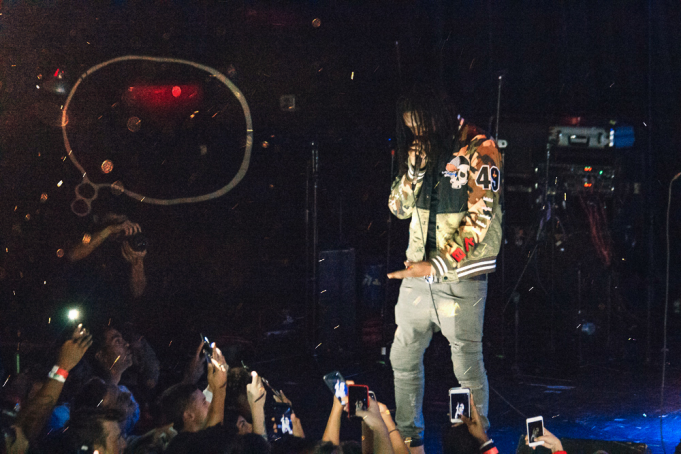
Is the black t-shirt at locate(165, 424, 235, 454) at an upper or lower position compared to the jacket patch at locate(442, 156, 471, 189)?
lower

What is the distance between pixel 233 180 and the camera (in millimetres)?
4191

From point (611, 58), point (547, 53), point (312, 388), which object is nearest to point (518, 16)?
point (547, 53)

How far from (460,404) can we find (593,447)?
521 millimetres

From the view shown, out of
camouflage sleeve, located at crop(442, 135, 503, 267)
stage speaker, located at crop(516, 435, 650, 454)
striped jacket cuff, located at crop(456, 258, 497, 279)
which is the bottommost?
stage speaker, located at crop(516, 435, 650, 454)

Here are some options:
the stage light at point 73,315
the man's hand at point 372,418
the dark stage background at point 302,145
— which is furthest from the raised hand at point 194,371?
the man's hand at point 372,418

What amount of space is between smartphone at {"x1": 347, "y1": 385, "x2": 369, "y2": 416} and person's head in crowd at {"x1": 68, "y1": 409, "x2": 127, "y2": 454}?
2.60 feet

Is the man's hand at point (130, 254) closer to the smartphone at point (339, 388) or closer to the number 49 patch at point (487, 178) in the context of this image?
the smartphone at point (339, 388)

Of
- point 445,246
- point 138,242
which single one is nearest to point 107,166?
point 138,242

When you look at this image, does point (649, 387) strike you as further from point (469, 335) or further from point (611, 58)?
point (611, 58)

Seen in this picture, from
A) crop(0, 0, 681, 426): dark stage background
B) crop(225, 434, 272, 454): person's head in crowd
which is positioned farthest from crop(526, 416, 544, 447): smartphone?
crop(0, 0, 681, 426): dark stage background

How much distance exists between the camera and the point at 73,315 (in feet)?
10.9

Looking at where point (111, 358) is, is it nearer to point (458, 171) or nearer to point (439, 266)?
point (439, 266)

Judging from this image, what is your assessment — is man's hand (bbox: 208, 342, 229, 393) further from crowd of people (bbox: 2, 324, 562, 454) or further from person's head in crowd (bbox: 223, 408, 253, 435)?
person's head in crowd (bbox: 223, 408, 253, 435)

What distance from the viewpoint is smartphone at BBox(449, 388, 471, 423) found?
2082 millimetres
